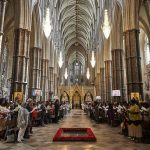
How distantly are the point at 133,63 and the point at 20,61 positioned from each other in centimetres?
988

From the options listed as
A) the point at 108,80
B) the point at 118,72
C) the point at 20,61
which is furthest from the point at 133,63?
the point at 108,80

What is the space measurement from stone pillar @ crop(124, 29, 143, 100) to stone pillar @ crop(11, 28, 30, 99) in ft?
29.9

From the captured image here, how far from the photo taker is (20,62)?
57.3 ft

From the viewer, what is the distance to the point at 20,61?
688 inches

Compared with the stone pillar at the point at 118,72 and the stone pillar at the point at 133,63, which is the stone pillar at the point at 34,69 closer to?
the stone pillar at the point at 118,72

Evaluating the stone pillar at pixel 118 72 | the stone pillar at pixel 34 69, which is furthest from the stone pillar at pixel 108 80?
the stone pillar at pixel 34 69

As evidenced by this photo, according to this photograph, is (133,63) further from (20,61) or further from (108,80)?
(108,80)

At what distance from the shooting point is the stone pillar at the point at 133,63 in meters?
17.2

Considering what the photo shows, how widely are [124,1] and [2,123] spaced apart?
52.2 ft

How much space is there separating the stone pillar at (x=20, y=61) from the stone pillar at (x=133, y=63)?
29.9 ft

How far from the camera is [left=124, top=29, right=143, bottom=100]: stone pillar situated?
17172mm

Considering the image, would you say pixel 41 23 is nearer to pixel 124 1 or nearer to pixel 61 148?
pixel 124 1

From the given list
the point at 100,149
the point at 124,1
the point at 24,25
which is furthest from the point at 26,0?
the point at 100,149

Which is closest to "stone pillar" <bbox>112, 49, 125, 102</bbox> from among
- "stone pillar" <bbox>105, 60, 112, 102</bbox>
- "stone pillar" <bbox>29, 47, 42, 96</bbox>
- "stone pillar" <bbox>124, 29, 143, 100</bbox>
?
"stone pillar" <bbox>105, 60, 112, 102</bbox>
